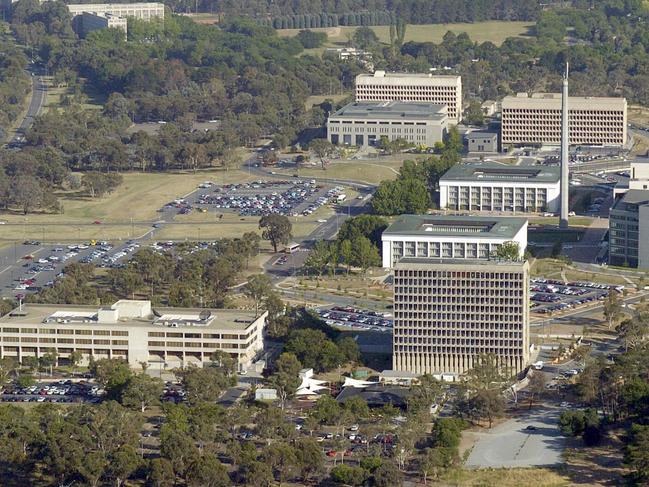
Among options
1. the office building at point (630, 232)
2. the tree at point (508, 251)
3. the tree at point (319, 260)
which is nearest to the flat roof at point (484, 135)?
the office building at point (630, 232)

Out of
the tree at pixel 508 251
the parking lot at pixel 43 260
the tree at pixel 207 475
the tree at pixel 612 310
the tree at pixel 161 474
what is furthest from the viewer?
the parking lot at pixel 43 260

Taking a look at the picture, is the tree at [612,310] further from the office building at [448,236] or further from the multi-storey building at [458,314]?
the multi-storey building at [458,314]

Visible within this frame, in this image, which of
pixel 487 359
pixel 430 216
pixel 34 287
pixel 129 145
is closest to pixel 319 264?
pixel 430 216

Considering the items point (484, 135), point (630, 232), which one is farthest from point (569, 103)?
point (630, 232)

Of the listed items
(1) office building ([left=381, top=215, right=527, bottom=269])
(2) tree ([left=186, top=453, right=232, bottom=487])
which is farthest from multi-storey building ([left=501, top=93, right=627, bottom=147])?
(2) tree ([left=186, top=453, right=232, bottom=487])

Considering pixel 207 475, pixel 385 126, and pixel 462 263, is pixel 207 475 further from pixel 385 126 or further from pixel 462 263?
pixel 385 126
